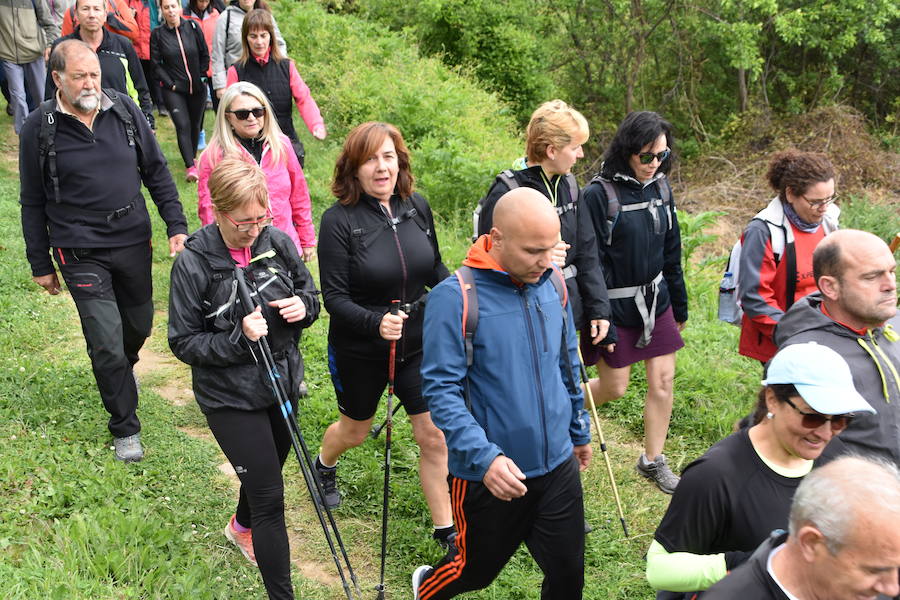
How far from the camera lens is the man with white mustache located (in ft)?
16.7

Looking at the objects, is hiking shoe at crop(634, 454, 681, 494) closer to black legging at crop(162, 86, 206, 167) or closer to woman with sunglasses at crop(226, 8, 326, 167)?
woman with sunglasses at crop(226, 8, 326, 167)

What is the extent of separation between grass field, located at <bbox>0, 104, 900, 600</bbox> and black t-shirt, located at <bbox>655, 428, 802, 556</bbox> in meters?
1.98

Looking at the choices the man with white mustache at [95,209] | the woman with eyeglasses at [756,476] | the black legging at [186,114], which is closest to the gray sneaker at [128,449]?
the man with white mustache at [95,209]

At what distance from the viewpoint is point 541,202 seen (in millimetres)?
3570

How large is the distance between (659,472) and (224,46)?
→ 679cm

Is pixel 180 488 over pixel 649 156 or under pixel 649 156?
under

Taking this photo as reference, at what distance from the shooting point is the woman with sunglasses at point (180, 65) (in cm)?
1037

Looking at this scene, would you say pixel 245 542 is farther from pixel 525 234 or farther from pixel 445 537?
pixel 525 234

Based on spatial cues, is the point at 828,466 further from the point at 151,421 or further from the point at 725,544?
the point at 151,421

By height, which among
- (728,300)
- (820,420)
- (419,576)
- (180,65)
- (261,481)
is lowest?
(419,576)

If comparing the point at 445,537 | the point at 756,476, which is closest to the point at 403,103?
the point at 445,537

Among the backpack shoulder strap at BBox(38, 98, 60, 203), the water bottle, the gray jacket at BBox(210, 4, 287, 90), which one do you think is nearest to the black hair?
the water bottle

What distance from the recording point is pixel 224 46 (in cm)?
978

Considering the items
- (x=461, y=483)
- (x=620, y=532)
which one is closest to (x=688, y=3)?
(x=620, y=532)
